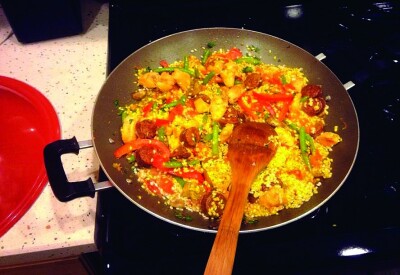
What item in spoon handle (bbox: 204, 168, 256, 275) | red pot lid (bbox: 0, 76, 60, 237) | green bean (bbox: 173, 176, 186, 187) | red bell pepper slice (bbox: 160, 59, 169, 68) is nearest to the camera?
spoon handle (bbox: 204, 168, 256, 275)

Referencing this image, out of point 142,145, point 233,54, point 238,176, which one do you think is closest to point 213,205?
point 238,176

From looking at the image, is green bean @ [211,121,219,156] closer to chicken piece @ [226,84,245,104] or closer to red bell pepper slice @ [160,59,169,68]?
chicken piece @ [226,84,245,104]

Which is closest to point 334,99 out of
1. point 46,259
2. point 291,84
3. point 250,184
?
point 291,84

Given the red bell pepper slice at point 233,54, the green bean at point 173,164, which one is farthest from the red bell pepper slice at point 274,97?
the green bean at point 173,164

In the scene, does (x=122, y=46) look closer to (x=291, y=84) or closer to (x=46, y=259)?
(x=291, y=84)

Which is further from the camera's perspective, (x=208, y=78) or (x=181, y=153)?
(x=208, y=78)

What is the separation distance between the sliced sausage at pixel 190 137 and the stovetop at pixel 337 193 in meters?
0.30

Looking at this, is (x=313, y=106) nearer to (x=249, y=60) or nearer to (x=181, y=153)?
(x=249, y=60)

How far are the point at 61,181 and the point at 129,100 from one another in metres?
0.54

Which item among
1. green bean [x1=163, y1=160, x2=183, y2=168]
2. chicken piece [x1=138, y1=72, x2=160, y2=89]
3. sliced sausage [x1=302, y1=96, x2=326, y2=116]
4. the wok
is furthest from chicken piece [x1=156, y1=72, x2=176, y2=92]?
sliced sausage [x1=302, y1=96, x2=326, y2=116]

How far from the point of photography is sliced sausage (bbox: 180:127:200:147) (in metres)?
1.26

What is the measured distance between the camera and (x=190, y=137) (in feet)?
4.15

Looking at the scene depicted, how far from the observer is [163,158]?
1.26 meters

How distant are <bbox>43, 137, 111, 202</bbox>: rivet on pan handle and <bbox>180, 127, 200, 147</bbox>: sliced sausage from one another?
333 millimetres
